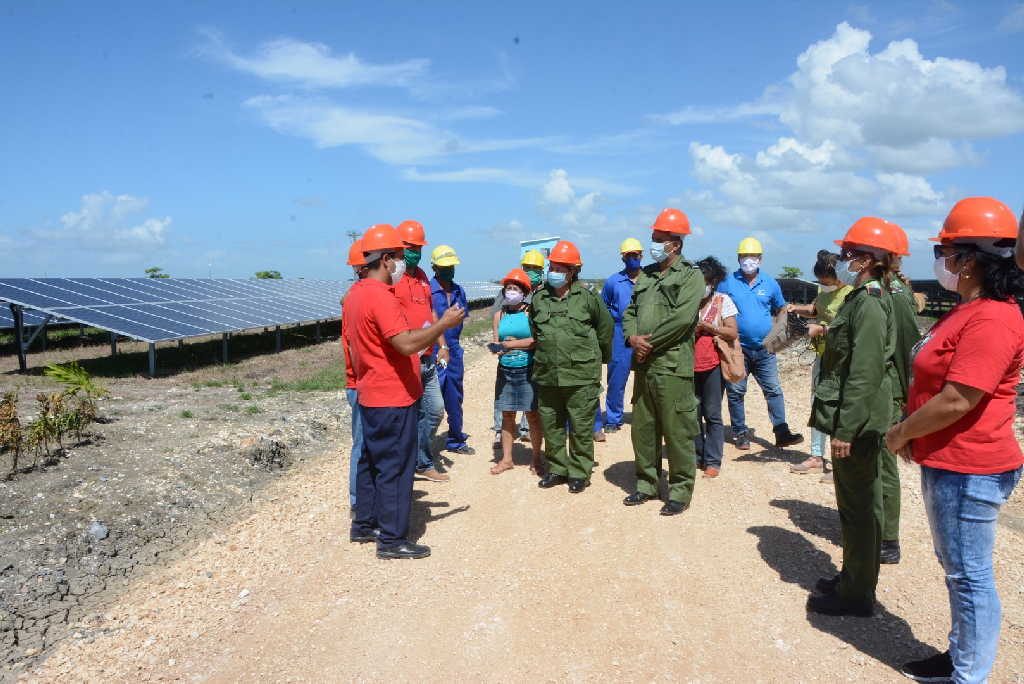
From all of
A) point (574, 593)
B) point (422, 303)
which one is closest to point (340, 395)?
point (422, 303)

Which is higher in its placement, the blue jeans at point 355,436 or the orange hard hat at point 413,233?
the orange hard hat at point 413,233

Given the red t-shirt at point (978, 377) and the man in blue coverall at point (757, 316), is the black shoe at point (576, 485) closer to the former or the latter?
the man in blue coverall at point (757, 316)

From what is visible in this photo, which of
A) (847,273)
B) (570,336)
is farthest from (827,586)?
Result: (570,336)

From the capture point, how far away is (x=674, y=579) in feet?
13.4

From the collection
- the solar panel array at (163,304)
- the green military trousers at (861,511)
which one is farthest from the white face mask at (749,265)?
the solar panel array at (163,304)

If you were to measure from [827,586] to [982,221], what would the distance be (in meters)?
2.21

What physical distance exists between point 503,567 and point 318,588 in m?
1.14

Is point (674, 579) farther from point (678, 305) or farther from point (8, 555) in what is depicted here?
point (8, 555)

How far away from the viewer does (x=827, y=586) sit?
3875mm

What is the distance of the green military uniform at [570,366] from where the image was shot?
5.51 meters

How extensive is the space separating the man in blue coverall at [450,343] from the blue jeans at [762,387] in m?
2.69

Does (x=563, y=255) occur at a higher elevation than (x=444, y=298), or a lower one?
higher

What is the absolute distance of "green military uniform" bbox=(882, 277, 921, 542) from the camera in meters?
3.96

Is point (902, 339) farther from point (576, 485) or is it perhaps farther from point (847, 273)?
point (576, 485)
